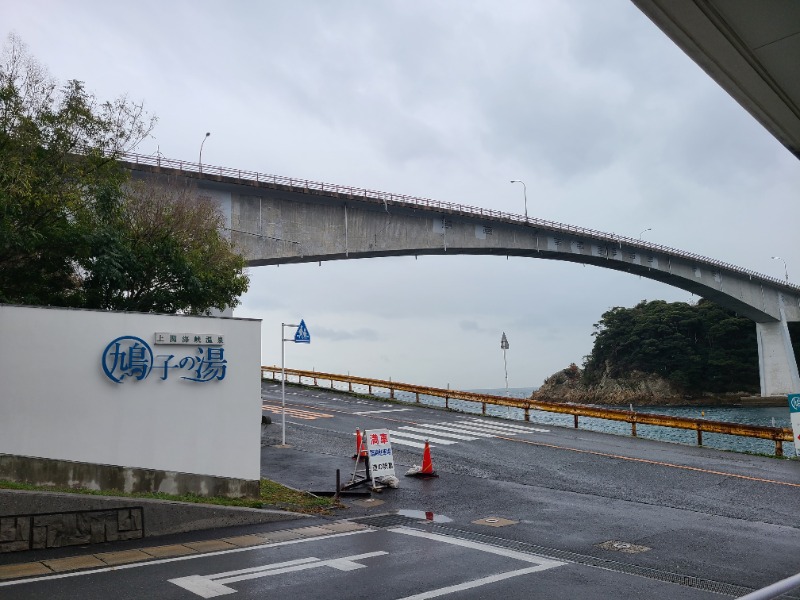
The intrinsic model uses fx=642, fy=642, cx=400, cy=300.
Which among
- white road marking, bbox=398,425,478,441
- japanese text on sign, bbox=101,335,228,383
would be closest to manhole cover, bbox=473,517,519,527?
japanese text on sign, bbox=101,335,228,383

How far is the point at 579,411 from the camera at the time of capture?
27.6 m

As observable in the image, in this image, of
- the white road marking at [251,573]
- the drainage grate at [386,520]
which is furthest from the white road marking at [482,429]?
the white road marking at [251,573]

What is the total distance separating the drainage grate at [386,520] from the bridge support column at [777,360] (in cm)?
7215

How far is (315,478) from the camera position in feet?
52.0

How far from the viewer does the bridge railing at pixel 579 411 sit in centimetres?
2150

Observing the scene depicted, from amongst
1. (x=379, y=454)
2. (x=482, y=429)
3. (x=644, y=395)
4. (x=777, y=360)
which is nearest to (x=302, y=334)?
(x=379, y=454)

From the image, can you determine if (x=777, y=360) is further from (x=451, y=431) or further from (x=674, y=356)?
(x=451, y=431)

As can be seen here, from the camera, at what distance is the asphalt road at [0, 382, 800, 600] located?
7.82 meters

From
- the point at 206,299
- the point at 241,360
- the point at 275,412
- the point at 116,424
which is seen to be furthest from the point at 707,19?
the point at 275,412

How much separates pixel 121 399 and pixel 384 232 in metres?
27.6

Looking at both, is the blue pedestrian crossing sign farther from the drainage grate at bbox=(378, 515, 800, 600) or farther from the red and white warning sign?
the drainage grate at bbox=(378, 515, 800, 600)

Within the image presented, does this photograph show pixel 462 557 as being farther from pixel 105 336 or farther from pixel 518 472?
pixel 518 472

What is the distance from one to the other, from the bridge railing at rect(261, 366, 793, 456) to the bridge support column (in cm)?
5009

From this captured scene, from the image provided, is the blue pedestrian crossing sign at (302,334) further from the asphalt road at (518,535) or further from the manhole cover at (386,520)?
the manhole cover at (386,520)
